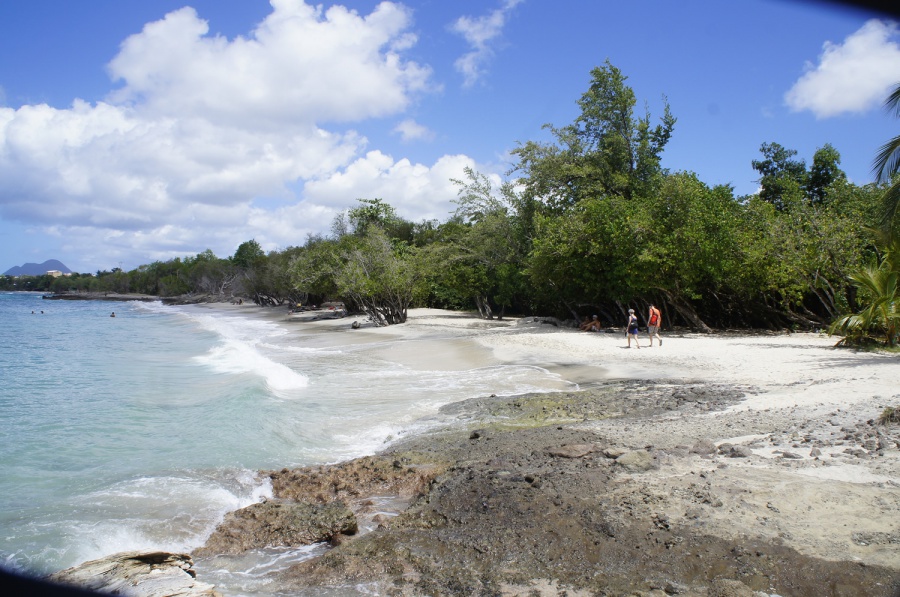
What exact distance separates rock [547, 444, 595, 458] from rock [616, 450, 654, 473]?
562 millimetres

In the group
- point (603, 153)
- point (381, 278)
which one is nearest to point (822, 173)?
point (603, 153)

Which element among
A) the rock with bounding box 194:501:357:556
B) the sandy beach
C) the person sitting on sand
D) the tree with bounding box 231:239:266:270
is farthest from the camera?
the tree with bounding box 231:239:266:270

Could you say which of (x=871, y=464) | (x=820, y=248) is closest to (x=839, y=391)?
(x=871, y=464)

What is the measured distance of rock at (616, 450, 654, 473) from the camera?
677cm

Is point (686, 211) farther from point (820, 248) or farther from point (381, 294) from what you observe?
point (381, 294)

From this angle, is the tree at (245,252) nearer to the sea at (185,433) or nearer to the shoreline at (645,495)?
the sea at (185,433)

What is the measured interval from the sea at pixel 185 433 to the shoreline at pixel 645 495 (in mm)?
882

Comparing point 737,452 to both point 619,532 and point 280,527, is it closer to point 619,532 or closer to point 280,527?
point 619,532

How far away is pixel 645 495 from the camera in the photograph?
5.92 metres

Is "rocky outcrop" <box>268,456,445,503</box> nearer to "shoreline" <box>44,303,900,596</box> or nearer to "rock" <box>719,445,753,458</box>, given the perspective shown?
"shoreline" <box>44,303,900,596</box>

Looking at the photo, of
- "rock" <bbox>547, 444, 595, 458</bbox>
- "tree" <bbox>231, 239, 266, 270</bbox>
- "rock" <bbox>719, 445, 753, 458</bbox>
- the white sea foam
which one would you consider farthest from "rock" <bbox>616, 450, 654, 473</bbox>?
"tree" <bbox>231, 239, 266, 270</bbox>

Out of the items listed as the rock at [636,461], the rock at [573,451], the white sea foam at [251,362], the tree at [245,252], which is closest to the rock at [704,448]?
the rock at [636,461]

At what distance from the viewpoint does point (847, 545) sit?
458cm

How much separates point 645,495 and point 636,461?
1.04 m
